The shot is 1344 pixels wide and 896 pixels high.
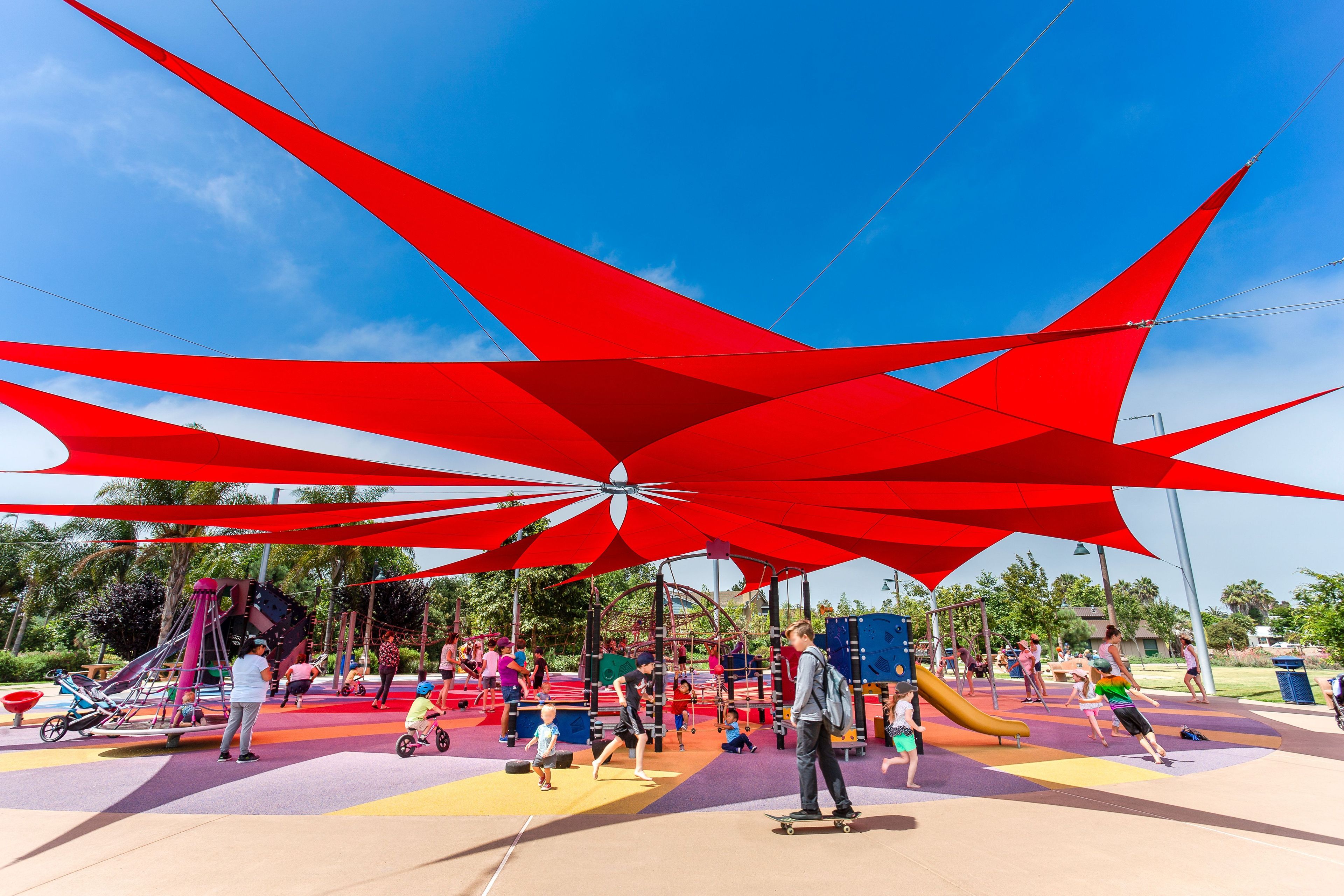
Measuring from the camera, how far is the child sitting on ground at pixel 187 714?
9883 mm

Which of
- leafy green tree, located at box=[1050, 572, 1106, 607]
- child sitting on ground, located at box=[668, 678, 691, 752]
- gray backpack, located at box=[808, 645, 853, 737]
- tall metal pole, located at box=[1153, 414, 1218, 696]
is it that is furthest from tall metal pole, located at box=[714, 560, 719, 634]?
leafy green tree, located at box=[1050, 572, 1106, 607]

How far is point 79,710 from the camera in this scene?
10.1 m

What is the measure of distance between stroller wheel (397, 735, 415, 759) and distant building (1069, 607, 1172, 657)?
73.5m

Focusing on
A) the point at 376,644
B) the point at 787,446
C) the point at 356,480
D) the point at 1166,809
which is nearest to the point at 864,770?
the point at 1166,809

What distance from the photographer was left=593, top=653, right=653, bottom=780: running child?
7258mm

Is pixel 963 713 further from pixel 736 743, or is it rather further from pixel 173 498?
pixel 173 498

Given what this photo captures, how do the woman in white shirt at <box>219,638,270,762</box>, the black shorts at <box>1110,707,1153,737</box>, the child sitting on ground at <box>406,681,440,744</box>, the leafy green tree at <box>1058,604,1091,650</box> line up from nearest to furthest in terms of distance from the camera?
the black shorts at <box>1110,707,1153,737</box> < the woman in white shirt at <box>219,638,270,762</box> < the child sitting on ground at <box>406,681,440,744</box> < the leafy green tree at <box>1058,604,1091,650</box>

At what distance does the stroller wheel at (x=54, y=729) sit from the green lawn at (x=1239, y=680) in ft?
86.0

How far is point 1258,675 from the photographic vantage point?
3008cm

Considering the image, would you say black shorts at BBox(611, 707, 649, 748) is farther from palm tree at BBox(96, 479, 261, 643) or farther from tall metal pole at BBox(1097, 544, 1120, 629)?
palm tree at BBox(96, 479, 261, 643)

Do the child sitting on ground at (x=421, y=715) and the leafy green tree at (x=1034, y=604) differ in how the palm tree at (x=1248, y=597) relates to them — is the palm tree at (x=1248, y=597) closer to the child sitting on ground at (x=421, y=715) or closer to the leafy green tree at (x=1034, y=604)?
the leafy green tree at (x=1034, y=604)

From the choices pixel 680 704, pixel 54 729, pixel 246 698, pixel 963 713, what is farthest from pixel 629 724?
pixel 54 729

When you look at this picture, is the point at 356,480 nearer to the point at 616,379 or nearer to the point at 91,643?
the point at 616,379

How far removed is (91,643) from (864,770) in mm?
47094
